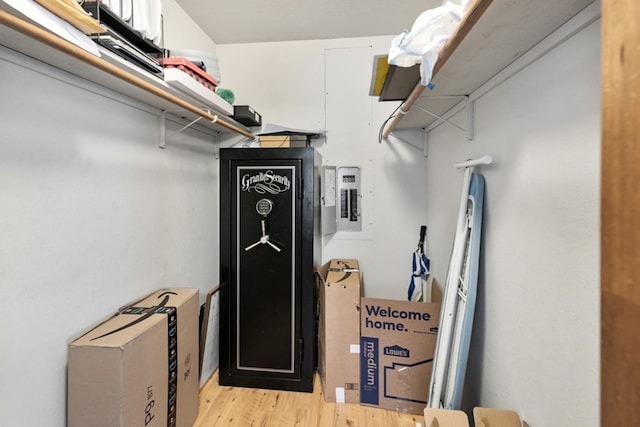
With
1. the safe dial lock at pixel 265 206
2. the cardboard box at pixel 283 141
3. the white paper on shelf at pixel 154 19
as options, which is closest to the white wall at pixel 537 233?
the cardboard box at pixel 283 141

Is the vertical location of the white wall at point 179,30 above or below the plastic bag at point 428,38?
above

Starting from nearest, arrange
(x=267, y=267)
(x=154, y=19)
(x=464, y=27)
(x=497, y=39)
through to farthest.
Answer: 1. (x=464, y=27)
2. (x=497, y=39)
3. (x=154, y=19)
4. (x=267, y=267)

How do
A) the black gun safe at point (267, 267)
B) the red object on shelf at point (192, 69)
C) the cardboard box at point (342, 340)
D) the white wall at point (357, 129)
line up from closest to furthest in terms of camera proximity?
the red object on shelf at point (192, 69) → the cardboard box at point (342, 340) → the black gun safe at point (267, 267) → the white wall at point (357, 129)

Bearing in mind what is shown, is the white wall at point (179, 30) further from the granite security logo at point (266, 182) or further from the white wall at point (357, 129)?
the granite security logo at point (266, 182)

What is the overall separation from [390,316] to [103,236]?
5.35ft

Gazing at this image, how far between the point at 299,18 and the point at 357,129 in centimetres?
→ 93

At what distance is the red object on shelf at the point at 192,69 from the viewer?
1.49m

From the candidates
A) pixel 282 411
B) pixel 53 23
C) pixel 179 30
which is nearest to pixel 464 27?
pixel 53 23

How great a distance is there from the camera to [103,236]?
142cm

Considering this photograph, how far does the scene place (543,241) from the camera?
3.44 ft

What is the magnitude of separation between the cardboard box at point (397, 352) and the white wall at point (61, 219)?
4.40 ft

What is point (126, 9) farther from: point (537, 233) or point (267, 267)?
point (537, 233)

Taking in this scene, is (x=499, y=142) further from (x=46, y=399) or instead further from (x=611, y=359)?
(x=46, y=399)

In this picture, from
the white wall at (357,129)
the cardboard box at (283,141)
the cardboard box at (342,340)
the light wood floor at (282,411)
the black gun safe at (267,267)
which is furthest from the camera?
the white wall at (357,129)
